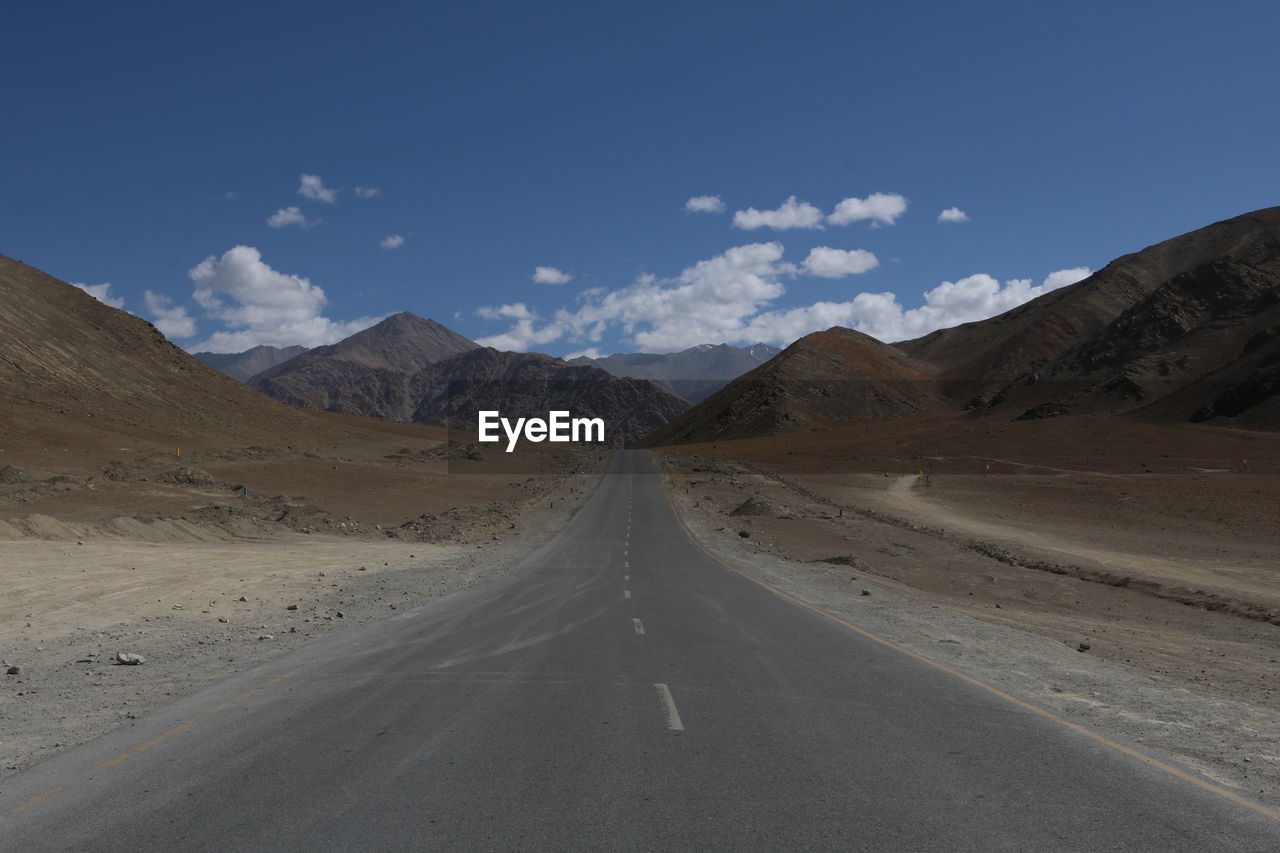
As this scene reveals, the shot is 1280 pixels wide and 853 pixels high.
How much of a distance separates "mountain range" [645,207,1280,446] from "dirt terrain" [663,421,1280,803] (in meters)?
25.8

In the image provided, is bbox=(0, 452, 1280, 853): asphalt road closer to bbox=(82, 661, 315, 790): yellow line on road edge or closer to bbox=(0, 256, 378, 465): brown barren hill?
bbox=(82, 661, 315, 790): yellow line on road edge

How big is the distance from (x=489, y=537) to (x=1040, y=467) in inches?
2269

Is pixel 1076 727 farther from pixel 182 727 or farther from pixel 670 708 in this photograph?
pixel 182 727

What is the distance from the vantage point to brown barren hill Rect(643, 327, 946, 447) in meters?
159

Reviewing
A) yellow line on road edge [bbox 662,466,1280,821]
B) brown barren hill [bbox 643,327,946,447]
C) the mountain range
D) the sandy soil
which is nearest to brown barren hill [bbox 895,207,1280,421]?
Answer: the mountain range

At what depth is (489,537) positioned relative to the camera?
3903cm

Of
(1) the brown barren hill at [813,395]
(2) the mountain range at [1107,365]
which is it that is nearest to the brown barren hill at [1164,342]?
(2) the mountain range at [1107,365]

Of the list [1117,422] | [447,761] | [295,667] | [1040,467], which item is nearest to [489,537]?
[295,667]

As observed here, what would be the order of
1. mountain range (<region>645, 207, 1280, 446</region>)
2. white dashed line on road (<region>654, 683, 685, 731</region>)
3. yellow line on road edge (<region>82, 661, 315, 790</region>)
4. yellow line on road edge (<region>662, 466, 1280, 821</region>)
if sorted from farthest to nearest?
mountain range (<region>645, 207, 1280, 446</region>) < white dashed line on road (<region>654, 683, 685, 731</region>) < yellow line on road edge (<region>82, 661, 315, 790</region>) < yellow line on road edge (<region>662, 466, 1280, 821</region>)

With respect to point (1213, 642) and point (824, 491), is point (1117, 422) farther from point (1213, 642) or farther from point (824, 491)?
point (1213, 642)

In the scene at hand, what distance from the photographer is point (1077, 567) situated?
3073cm

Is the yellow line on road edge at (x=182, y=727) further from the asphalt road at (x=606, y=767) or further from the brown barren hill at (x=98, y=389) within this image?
the brown barren hill at (x=98, y=389)

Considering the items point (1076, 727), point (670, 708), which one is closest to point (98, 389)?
point (670, 708)

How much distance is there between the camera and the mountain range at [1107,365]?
332ft
